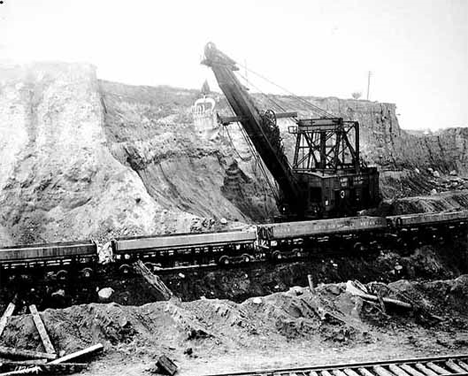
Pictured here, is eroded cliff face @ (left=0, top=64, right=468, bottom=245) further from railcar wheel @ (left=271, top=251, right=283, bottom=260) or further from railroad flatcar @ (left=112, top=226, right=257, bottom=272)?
railcar wheel @ (left=271, top=251, right=283, bottom=260)

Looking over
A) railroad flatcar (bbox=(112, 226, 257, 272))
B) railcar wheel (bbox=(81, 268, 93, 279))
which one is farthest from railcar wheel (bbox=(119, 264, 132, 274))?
railcar wheel (bbox=(81, 268, 93, 279))

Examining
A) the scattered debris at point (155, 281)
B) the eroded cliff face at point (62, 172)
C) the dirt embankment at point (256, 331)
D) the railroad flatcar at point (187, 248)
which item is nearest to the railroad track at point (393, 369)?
the dirt embankment at point (256, 331)

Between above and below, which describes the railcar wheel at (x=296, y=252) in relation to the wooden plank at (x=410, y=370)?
above

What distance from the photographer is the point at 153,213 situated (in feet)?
64.0

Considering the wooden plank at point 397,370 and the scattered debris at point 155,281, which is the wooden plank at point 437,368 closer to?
the wooden plank at point 397,370

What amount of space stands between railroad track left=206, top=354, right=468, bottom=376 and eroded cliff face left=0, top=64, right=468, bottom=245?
10182 millimetres

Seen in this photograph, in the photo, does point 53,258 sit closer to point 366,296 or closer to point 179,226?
point 179,226

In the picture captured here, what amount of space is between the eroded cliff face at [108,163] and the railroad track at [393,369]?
10182mm

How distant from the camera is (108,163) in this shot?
21.4 metres

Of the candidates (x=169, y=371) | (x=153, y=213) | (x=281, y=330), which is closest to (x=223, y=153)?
(x=153, y=213)

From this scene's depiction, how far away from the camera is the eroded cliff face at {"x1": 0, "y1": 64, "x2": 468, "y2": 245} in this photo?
1948cm

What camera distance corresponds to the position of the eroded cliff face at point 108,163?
767 inches

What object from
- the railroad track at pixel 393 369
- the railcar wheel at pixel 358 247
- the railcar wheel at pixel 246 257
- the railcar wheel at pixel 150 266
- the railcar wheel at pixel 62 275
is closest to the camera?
the railroad track at pixel 393 369

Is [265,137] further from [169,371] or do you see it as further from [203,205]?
[169,371]
